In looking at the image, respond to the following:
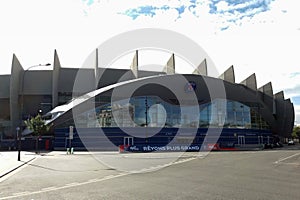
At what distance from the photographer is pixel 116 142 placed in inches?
2074

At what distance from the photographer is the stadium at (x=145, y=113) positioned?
174 ft

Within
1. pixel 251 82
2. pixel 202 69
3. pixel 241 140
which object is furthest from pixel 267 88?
pixel 241 140

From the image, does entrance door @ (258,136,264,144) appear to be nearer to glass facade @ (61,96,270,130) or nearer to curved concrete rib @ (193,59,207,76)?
glass facade @ (61,96,270,130)

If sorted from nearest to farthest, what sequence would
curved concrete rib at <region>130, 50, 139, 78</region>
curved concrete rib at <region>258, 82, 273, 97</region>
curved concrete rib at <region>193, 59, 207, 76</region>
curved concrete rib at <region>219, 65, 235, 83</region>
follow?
curved concrete rib at <region>130, 50, 139, 78</region>
curved concrete rib at <region>193, 59, 207, 76</region>
curved concrete rib at <region>219, 65, 235, 83</region>
curved concrete rib at <region>258, 82, 273, 97</region>

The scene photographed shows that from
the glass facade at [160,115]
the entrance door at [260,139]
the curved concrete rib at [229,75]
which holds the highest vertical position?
the curved concrete rib at [229,75]

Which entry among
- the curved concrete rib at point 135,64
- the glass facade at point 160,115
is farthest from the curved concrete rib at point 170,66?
the glass facade at point 160,115

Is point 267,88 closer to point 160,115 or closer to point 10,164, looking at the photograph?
point 160,115

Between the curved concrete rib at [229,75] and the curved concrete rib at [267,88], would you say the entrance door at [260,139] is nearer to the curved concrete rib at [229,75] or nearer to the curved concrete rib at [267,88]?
the curved concrete rib at [229,75]

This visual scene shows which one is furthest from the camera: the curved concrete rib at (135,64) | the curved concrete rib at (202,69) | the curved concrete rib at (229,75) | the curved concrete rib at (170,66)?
the curved concrete rib at (229,75)

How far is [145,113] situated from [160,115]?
9.00 ft

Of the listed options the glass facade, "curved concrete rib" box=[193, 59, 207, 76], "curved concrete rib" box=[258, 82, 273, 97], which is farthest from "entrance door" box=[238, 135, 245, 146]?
"curved concrete rib" box=[258, 82, 273, 97]

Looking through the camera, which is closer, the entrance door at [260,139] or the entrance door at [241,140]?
the entrance door at [241,140]

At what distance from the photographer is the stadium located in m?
52.9

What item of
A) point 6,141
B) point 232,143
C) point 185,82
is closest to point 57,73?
point 6,141
